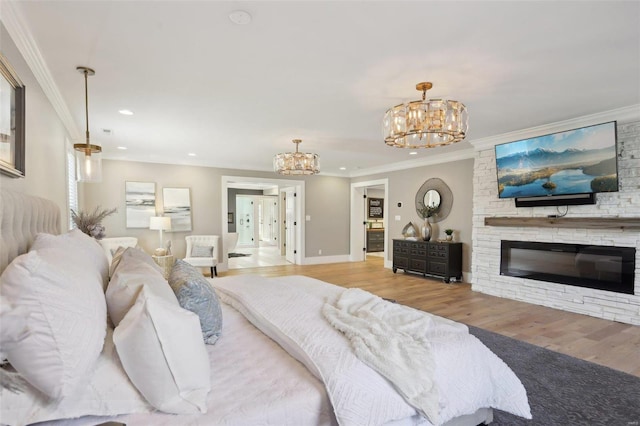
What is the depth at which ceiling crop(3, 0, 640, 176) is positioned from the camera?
194 centimetres

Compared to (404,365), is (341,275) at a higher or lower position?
lower

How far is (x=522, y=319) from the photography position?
3.93 metres

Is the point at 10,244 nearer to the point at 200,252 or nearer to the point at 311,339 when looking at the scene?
the point at 311,339

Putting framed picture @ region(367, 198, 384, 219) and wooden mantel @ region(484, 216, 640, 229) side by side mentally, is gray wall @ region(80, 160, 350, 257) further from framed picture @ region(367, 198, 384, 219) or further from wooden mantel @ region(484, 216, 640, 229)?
wooden mantel @ region(484, 216, 640, 229)

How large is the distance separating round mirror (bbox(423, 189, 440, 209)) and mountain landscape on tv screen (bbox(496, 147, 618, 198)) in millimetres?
1757

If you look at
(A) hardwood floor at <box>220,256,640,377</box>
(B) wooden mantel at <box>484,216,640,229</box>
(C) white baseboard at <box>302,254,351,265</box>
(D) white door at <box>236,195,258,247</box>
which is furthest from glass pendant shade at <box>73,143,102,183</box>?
(D) white door at <box>236,195,258,247</box>

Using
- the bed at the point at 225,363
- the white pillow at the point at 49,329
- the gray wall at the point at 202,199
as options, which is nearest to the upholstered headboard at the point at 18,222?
the bed at the point at 225,363

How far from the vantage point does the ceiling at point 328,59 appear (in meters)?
1.94

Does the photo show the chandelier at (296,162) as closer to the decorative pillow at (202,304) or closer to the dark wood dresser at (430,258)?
the dark wood dresser at (430,258)

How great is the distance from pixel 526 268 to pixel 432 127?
10.8ft

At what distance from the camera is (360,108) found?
3.62 metres

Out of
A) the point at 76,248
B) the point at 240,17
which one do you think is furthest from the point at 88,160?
the point at 240,17

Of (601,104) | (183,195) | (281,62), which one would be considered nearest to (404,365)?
(281,62)

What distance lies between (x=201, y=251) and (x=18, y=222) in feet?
15.0
